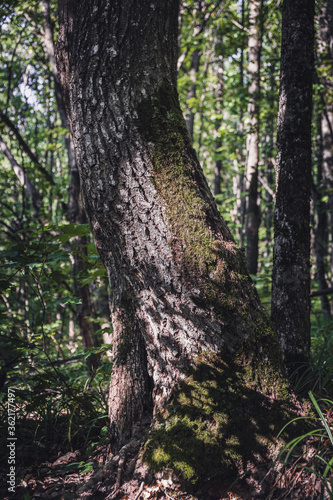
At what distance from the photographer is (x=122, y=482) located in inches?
71.1

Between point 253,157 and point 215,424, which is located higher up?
point 253,157

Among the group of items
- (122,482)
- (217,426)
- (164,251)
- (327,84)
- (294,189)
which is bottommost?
(122,482)

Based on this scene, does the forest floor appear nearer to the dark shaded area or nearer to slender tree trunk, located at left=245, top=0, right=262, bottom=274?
the dark shaded area

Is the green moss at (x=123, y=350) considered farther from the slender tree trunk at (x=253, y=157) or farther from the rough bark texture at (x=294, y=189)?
the slender tree trunk at (x=253, y=157)

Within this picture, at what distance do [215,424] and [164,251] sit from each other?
1036 mm

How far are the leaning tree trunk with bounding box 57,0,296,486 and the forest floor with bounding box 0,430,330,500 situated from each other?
96mm

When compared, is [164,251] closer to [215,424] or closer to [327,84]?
[215,424]

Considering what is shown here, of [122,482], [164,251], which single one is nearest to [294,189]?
[164,251]

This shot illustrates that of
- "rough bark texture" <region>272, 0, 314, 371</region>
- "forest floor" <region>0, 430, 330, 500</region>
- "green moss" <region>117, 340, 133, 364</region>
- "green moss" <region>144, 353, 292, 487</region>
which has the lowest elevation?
"forest floor" <region>0, 430, 330, 500</region>

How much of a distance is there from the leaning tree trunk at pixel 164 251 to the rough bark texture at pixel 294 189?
0.42 m

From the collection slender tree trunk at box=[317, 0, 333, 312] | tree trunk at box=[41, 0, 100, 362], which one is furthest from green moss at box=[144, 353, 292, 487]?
slender tree trunk at box=[317, 0, 333, 312]

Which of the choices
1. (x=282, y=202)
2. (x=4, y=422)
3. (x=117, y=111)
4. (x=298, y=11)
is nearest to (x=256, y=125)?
(x=298, y=11)

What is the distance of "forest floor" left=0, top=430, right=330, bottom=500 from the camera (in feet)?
5.25

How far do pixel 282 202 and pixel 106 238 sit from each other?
4.53 ft
